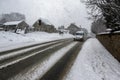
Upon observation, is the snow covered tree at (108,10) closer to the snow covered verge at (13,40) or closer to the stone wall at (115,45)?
the stone wall at (115,45)

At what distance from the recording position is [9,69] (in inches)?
305

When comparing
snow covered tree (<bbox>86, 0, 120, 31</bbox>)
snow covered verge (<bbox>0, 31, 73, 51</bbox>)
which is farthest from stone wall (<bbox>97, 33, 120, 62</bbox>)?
snow covered verge (<bbox>0, 31, 73, 51</bbox>)

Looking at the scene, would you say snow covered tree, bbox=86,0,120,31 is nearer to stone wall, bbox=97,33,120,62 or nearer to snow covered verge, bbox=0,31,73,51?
stone wall, bbox=97,33,120,62

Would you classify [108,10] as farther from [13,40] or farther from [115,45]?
[13,40]

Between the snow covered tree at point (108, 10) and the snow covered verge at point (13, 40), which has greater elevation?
Answer: the snow covered tree at point (108, 10)

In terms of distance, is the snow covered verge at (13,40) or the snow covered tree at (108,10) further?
the snow covered verge at (13,40)

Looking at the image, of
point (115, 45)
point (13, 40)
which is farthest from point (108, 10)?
point (13, 40)

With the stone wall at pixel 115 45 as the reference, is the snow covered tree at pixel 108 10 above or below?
above

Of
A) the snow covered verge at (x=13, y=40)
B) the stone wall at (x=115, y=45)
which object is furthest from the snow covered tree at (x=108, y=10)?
the snow covered verge at (x=13, y=40)

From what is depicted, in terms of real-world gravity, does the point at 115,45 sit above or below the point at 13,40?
above

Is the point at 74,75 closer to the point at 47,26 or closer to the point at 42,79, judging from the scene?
the point at 42,79

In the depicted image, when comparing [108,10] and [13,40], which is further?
[13,40]

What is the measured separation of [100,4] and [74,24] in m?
110

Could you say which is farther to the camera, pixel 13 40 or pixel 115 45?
pixel 13 40
